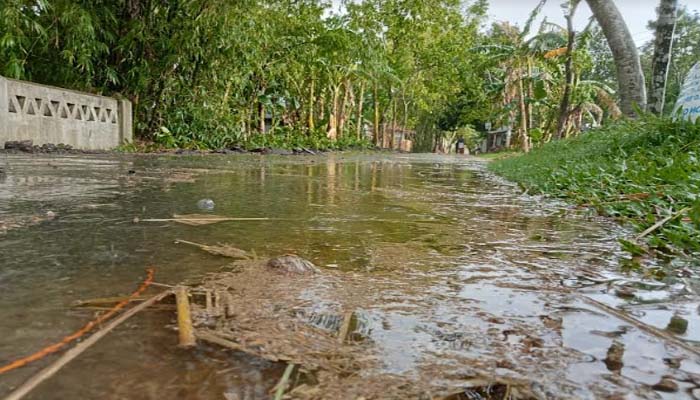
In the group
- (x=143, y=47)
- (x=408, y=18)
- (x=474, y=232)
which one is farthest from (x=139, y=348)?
(x=408, y=18)

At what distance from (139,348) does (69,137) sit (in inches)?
311

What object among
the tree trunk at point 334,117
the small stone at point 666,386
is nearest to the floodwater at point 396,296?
the small stone at point 666,386

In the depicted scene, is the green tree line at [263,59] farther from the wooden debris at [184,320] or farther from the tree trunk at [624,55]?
the wooden debris at [184,320]

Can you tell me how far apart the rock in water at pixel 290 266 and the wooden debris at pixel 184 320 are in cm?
22

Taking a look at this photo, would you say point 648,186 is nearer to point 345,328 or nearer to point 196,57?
point 345,328

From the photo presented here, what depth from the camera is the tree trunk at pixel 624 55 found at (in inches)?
246

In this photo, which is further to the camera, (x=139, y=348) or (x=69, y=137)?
(x=69, y=137)

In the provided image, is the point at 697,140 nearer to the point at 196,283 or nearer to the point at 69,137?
the point at 196,283

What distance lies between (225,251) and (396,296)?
1.69 ft

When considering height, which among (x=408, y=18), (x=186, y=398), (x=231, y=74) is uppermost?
(x=408, y=18)

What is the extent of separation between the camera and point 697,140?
3.84m

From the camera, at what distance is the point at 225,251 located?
50.1 inches

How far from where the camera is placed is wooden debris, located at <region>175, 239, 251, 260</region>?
4.06 feet

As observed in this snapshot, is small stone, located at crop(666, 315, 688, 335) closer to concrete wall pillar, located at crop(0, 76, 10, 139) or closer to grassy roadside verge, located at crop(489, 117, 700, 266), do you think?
grassy roadside verge, located at crop(489, 117, 700, 266)
